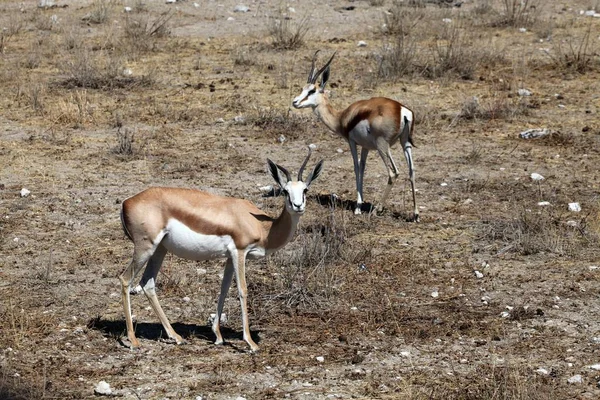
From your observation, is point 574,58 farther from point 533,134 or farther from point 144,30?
point 144,30

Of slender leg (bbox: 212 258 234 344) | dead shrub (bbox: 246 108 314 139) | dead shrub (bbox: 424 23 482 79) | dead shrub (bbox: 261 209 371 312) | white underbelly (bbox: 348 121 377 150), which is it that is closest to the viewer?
slender leg (bbox: 212 258 234 344)

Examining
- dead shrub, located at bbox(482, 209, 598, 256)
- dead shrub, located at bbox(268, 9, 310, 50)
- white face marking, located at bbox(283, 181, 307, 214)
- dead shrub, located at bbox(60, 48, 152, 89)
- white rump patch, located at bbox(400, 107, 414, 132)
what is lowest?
dead shrub, located at bbox(482, 209, 598, 256)

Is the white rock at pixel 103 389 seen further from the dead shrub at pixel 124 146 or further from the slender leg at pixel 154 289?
the dead shrub at pixel 124 146

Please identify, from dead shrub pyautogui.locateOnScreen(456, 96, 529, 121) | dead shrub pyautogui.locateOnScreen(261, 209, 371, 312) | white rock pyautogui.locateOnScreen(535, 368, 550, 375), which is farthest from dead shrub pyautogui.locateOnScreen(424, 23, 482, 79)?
white rock pyautogui.locateOnScreen(535, 368, 550, 375)

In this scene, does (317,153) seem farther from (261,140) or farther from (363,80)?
(363,80)

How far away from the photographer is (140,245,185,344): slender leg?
21.6 feet

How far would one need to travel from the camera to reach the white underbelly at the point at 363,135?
32.2ft

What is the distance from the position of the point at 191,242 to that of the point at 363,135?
3.90 m

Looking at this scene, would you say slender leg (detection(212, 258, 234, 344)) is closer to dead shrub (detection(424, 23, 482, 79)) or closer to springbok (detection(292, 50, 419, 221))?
springbok (detection(292, 50, 419, 221))

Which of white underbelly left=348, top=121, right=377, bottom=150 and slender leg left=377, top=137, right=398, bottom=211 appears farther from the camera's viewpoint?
white underbelly left=348, top=121, right=377, bottom=150

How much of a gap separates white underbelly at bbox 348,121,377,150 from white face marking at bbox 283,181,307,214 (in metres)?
3.56

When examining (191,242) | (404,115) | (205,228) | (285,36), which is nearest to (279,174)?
(205,228)

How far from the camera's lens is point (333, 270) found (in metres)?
7.98

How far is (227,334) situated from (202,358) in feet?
1.62
